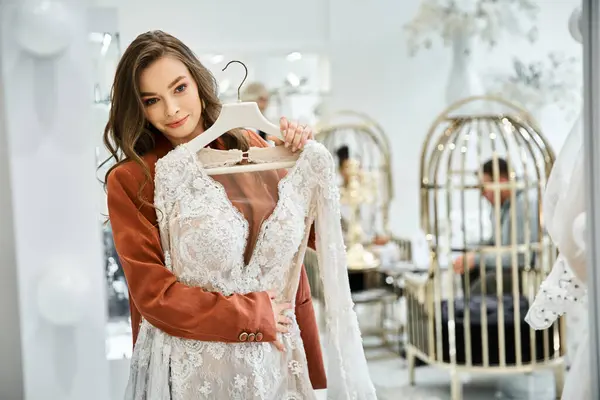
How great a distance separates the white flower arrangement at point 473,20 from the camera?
5504 mm

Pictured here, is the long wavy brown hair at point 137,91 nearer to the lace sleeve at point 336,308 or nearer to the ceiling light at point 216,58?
the ceiling light at point 216,58

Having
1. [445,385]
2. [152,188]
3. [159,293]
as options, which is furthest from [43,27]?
[445,385]

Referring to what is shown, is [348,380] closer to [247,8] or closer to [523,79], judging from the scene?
[247,8]

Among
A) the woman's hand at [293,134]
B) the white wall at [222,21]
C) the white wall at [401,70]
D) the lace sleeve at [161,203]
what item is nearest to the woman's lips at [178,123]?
the lace sleeve at [161,203]

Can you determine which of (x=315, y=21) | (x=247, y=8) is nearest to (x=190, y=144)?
(x=247, y=8)

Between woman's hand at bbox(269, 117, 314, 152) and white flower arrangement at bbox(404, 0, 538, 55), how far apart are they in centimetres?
388

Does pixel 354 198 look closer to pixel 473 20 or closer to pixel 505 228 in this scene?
pixel 505 228

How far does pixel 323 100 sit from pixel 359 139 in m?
0.82

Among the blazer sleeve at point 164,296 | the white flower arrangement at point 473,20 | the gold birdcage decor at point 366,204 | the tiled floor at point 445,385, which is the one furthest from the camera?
the white flower arrangement at point 473,20

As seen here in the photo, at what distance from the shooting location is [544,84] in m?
5.49

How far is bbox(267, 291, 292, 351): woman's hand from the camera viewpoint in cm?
192

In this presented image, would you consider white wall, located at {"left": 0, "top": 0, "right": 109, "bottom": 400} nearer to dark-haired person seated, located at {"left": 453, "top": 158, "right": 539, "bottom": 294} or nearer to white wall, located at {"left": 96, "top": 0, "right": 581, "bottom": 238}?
dark-haired person seated, located at {"left": 453, "top": 158, "right": 539, "bottom": 294}

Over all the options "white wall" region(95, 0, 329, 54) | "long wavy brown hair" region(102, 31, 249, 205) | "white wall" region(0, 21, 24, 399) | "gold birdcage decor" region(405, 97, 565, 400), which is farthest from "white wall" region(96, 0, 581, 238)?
"long wavy brown hair" region(102, 31, 249, 205)

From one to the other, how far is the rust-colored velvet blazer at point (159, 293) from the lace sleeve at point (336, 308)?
0.17 metres
